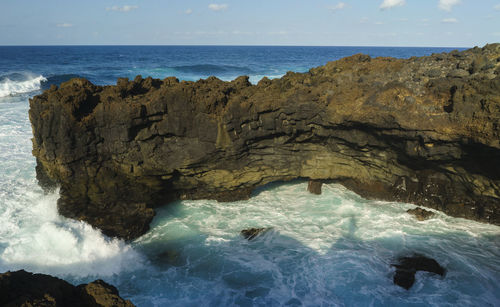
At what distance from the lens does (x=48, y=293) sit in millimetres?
3318

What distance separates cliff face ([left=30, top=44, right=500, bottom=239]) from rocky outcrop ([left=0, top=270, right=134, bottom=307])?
6.17 metres

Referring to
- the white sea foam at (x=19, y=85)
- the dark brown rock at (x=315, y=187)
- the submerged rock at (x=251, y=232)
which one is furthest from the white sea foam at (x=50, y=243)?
the white sea foam at (x=19, y=85)

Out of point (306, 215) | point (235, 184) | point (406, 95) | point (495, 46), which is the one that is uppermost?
point (495, 46)

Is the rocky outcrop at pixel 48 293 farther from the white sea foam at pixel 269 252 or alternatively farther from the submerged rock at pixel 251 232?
the submerged rock at pixel 251 232

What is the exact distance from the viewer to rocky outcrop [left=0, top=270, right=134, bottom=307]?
3.18 m

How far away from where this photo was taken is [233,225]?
1002cm

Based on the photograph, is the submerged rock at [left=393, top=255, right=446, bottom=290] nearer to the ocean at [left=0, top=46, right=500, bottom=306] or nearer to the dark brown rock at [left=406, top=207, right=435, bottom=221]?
the ocean at [left=0, top=46, right=500, bottom=306]

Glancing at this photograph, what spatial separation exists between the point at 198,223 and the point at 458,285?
6892 millimetres

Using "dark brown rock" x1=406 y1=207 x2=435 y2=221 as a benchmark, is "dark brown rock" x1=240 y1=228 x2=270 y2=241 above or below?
below

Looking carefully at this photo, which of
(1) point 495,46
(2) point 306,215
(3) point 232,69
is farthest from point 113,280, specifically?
(3) point 232,69

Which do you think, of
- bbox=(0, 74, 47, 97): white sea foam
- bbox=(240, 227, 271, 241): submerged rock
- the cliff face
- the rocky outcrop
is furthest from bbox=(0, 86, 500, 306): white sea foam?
bbox=(0, 74, 47, 97): white sea foam

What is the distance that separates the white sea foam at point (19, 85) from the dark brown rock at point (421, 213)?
31788 millimetres

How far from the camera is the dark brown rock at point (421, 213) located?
9.83 m

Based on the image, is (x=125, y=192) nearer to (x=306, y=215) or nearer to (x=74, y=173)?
(x=74, y=173)
